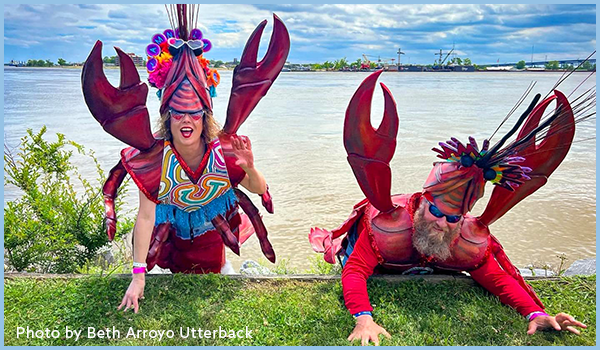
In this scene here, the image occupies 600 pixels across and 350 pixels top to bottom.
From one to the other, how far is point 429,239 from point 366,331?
66cm

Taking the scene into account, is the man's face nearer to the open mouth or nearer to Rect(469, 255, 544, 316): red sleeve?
Rect(469, 255, 544, 316): red sleeve

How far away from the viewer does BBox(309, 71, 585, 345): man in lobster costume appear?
2805 mm

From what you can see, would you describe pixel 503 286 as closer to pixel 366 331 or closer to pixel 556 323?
pixel 556 323

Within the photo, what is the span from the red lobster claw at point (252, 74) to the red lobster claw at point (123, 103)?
516 millimetres

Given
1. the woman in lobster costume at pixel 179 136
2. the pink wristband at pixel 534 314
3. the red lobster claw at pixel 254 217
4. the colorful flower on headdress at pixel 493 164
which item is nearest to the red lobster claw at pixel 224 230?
the woman in lobster costume at pixel 179 136

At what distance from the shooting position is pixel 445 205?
2895 mm

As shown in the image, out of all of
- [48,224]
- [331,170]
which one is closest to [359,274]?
[48,224]

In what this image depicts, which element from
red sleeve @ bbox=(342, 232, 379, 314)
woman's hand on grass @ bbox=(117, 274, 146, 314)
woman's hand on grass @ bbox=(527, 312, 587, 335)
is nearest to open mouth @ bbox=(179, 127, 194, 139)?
woman's hand on grass @ bbox=(117, 274, 146, 314)

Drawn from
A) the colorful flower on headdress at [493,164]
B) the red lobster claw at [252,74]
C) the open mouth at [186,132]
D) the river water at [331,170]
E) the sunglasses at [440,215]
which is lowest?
the river water at [331,170]

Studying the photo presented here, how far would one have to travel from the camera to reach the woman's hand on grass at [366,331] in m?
2.76

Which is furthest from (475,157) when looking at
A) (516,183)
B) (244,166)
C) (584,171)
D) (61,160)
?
(584,171)

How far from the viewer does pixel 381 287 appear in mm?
3293

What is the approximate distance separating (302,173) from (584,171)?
412 centimetres

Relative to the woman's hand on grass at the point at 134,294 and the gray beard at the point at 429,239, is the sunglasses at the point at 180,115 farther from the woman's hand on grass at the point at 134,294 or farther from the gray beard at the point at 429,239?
the gray beard at the point at 429,239
